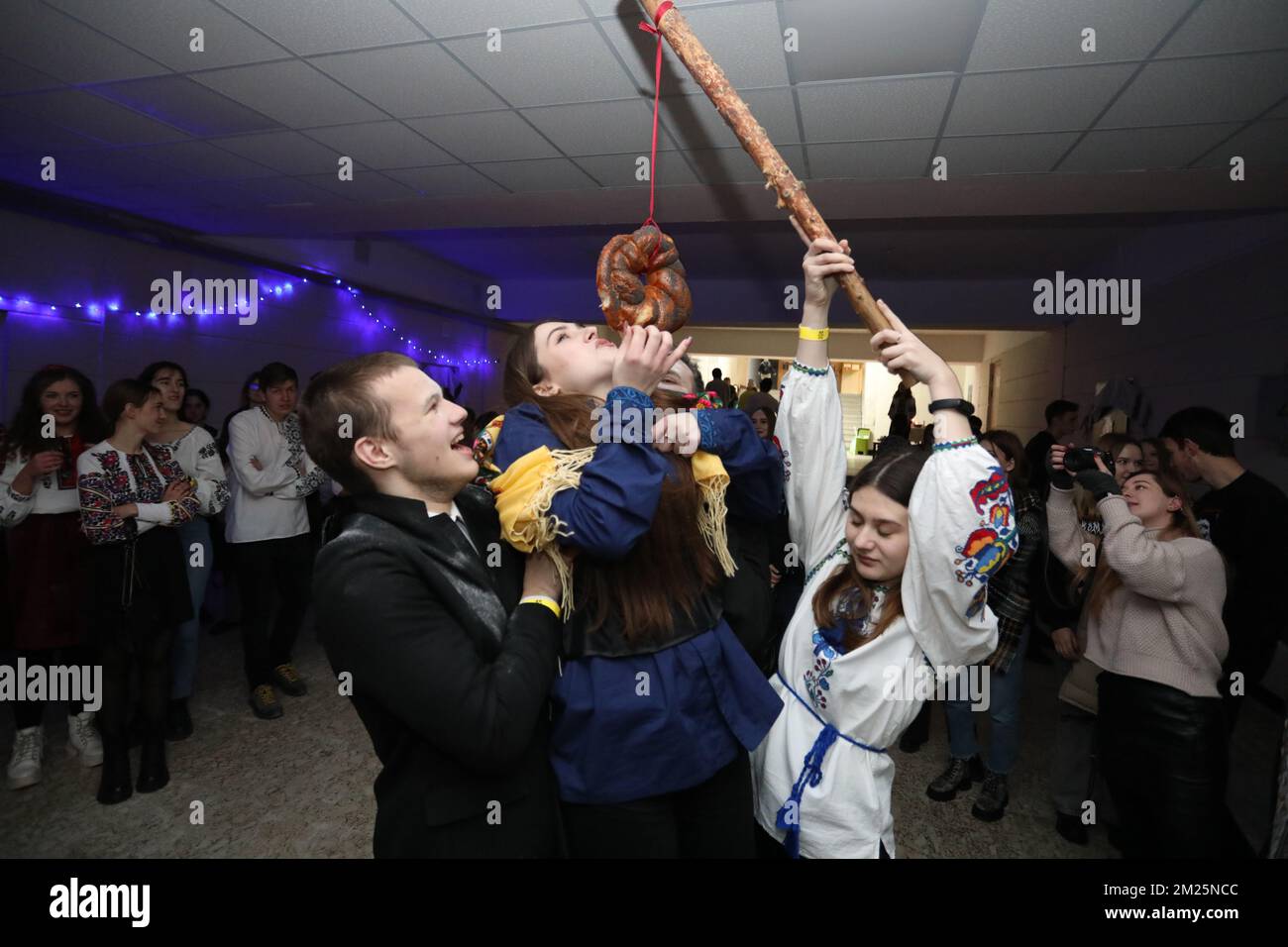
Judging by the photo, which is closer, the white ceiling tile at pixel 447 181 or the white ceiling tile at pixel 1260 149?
the white ceiling tile at pixel 1260 149

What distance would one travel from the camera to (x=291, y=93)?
3525mm

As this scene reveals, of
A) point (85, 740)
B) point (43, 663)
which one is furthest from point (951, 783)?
point (43, 663)

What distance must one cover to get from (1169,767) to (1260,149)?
12.0ft

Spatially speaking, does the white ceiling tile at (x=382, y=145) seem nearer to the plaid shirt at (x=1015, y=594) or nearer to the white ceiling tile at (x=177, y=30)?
the white ceiling tile at (x=177, y=30)

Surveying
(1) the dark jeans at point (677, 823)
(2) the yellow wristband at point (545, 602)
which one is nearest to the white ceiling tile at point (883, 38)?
(2) the yellow wristband at point (545, 602)

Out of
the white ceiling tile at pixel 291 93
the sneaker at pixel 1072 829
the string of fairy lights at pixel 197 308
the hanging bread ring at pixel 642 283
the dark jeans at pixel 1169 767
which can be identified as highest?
the white ceiling tile at pixel 291 93

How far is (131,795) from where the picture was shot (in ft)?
8.75

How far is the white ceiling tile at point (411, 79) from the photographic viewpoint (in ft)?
10.3

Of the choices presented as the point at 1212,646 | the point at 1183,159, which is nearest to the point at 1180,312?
the point at 1183,159

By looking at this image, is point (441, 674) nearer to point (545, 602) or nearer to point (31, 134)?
point (545, 602)

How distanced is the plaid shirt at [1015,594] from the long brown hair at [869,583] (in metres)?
1.68

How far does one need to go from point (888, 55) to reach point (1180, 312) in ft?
14.3

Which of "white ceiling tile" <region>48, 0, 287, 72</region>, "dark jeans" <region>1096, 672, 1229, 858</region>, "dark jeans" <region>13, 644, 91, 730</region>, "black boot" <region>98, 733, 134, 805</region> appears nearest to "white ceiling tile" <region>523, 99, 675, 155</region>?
"white ceiling tile" <region>48, 0, 287, 72</region>
